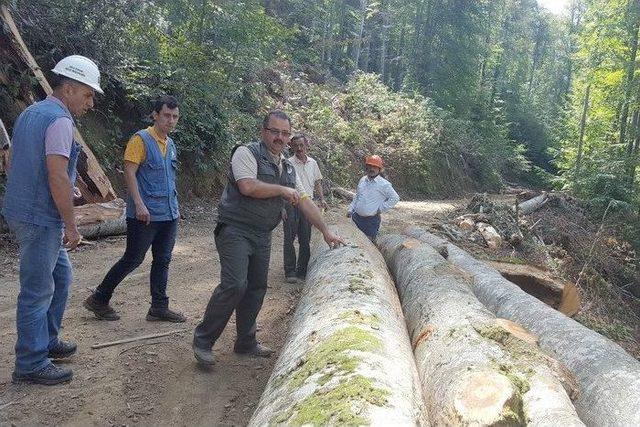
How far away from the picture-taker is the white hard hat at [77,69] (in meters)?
3.30

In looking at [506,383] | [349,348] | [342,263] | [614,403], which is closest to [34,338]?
[349,348]

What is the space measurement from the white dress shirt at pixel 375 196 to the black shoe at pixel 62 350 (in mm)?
4271

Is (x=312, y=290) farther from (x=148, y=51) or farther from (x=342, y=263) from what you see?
(x=148, y=51)

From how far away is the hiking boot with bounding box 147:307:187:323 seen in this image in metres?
4.99

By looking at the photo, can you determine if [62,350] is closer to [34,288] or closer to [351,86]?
[34,288]

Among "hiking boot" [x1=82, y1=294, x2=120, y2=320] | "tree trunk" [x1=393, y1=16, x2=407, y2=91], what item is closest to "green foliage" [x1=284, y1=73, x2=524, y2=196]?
"tree trunk" [x1=393, y1=16, x2=407, y2=91]

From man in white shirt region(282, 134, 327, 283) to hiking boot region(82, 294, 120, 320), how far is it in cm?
239

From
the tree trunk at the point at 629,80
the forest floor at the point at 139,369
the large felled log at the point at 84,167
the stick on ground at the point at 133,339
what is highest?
the tree trunk at the point at 629,80

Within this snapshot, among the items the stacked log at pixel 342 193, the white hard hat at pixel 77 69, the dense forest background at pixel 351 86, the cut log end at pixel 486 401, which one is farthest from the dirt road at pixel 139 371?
the stacked log at pixel 342 193

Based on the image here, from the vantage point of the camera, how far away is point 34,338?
3375mm

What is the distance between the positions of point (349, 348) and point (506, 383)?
0.83 metres

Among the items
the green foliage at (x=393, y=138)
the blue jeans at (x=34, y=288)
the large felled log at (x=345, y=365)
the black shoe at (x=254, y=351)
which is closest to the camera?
the large felled log at (x=345, y=365)

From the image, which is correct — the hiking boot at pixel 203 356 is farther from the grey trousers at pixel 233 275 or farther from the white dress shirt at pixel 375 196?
the white dress shirt at pixel 375 196

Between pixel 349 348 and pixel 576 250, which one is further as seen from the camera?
pixel 576 250
